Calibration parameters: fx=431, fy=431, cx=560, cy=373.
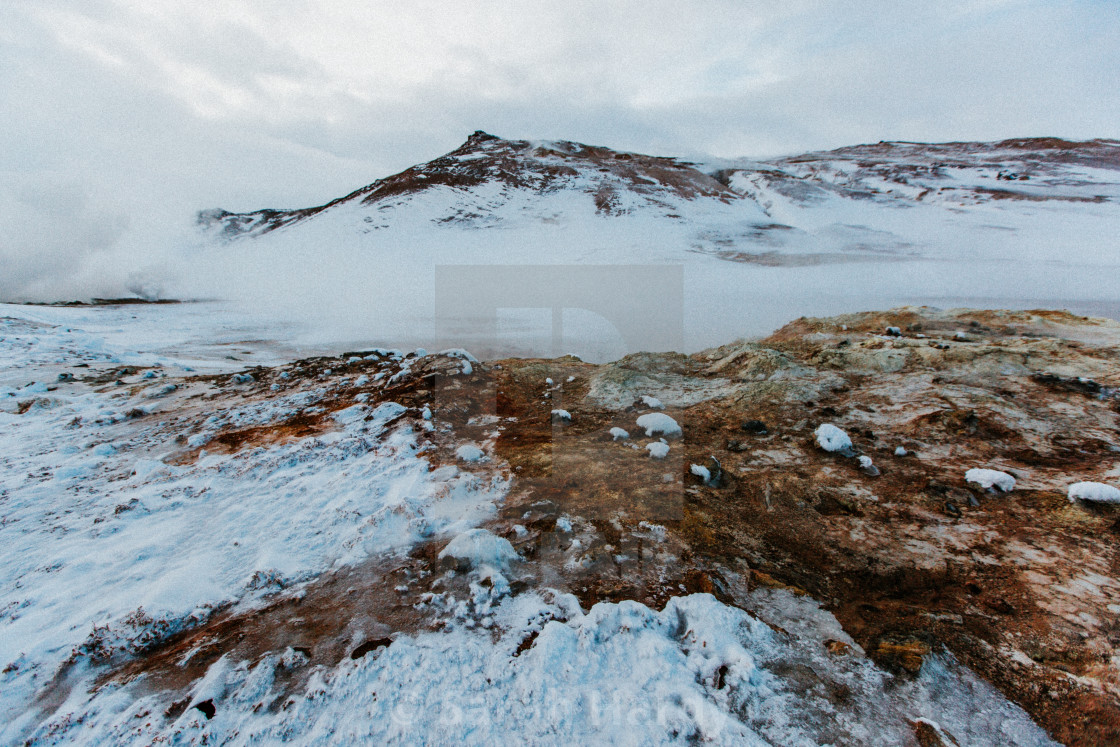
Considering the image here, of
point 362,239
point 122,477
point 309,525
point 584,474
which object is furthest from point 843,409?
point 362,239

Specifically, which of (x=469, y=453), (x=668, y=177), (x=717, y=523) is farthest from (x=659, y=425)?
(x=668, y=177)

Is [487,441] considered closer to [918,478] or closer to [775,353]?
[918,478]

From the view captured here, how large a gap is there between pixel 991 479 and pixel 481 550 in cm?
384

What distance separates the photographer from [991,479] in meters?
3.29

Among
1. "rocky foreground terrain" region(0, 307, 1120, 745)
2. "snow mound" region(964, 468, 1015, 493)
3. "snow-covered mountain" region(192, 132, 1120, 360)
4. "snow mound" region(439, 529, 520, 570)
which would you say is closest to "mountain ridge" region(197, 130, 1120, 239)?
"snow-covered mountain" region(192, 132, 1120, 360)

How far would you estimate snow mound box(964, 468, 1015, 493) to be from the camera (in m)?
3.24

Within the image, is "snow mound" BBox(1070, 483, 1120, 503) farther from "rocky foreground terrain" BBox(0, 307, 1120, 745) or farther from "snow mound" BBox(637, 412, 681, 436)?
"snow mound" BBox(637, 412, 681, 436)

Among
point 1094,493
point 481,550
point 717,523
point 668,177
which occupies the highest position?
point 668,177

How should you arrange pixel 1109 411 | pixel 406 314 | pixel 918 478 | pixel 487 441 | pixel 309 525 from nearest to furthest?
pixel 309 525
pixel 918 478
pixel 1109 411
pixel 487 441
pixel 406 314

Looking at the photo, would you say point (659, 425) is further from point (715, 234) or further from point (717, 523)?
point (715, 234)

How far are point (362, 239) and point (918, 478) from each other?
104 feet

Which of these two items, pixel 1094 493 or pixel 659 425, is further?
pixel 659 425

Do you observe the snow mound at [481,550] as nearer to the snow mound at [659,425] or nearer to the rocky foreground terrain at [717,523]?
the rocky foreground terrain at [717,523]

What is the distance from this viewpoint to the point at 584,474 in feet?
12.3
